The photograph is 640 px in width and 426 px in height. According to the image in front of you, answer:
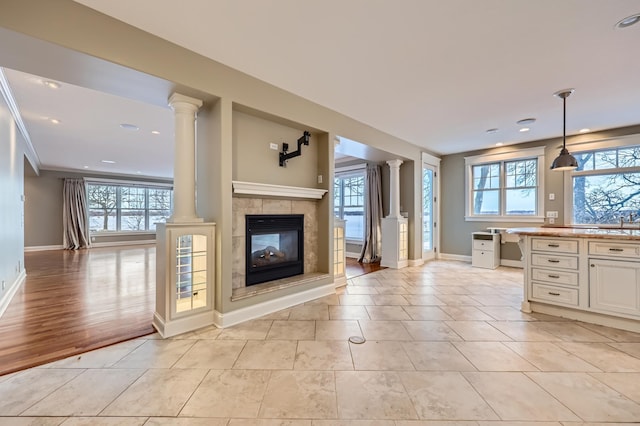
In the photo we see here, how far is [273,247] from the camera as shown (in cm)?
352

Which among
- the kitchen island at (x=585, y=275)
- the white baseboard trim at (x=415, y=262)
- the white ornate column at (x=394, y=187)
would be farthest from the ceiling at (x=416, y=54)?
the white baseboard trim at (x=415, y=262)

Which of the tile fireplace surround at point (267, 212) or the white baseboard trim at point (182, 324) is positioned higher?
the tile fireplace surround at point (267, 212)

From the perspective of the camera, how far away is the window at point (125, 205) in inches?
379

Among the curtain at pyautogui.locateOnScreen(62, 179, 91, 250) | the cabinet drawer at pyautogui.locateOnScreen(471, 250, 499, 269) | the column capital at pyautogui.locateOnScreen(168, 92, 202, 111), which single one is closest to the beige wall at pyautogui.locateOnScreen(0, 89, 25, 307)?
the column capital at pyautogui.locateOnScreen(168, 92, 202, 111)

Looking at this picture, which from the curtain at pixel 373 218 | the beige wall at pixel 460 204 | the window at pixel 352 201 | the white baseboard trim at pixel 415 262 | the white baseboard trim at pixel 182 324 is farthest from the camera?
the window at pixel 352 201

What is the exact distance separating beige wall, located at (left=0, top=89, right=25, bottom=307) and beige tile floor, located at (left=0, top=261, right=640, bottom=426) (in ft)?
8.13

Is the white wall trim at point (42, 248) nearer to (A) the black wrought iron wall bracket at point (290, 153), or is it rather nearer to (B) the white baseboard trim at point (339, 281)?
(A) the black wrought iron wall bracket at point (290, 153)

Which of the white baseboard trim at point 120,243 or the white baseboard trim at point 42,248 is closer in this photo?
the white baseboard trim at point 42,248

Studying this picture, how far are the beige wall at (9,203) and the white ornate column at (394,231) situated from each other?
5.86 metres

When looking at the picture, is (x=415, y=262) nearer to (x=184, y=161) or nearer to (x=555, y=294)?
(x=555, y=294)

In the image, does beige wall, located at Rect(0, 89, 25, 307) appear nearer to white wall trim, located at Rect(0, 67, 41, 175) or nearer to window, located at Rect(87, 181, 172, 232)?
white wall trim, located at Rect(0, 67, 41, 175)

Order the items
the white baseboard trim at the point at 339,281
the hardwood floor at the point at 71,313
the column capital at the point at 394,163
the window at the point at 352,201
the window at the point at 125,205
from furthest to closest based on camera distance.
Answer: the window at the point at 125,205
the window at the point at 352,201
the column capital at the point at 394,163
the white baseboard trim at the point at 339,281
the hardwood floor at the point at 71,313

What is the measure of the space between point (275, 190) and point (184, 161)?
3.37ft

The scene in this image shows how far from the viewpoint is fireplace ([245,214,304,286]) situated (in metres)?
3.23
